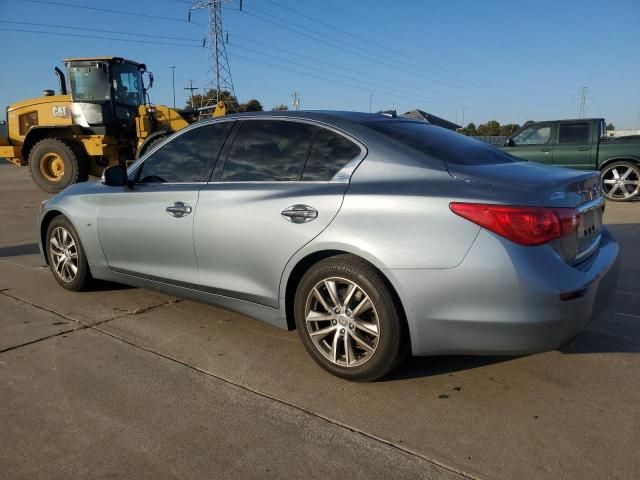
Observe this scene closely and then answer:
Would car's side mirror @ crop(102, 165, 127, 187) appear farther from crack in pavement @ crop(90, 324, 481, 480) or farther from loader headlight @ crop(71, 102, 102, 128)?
loader headlight @ crop(71, 102, 102, 128)

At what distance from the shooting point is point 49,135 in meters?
13.2

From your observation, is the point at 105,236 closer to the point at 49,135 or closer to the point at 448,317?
the point at 448,317

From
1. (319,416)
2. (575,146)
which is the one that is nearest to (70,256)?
(319,416)

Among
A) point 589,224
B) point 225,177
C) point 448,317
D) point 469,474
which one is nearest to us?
point 469,474

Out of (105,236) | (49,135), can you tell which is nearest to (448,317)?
(105,236)

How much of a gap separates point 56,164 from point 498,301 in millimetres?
12825

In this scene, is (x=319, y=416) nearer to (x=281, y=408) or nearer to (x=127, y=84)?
(x=281, y=408)

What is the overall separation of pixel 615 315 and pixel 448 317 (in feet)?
6.95

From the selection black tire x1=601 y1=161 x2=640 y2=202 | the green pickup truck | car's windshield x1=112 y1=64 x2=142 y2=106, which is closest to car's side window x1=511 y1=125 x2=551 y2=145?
the green pickup truck

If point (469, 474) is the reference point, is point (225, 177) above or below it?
above

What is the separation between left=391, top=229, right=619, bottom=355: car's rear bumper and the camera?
2.55 meters

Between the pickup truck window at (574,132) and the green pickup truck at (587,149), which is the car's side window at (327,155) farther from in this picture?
the pickup truck window at (574,132)

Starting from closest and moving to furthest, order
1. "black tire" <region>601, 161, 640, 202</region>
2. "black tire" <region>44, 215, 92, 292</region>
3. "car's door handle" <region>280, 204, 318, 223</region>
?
"car's door handle" <region>280, 204, 318, 223</region>, "black tire" <region>44, 215, 92, 292</region>, "black tire" <region>601, 161, 640, 202</region>

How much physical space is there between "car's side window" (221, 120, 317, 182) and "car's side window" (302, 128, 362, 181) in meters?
0.06
